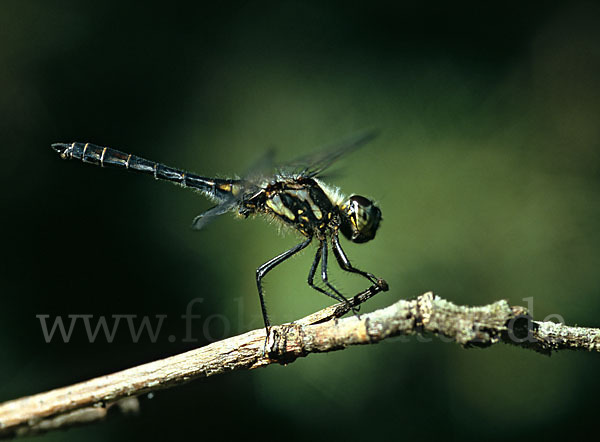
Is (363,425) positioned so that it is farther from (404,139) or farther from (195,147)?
(195,147)

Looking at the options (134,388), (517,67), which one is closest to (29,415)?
(134,388)

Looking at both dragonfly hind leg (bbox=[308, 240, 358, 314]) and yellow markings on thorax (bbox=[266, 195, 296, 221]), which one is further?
yellow markings on thorax (bbox=[266, 195, 296, 221])

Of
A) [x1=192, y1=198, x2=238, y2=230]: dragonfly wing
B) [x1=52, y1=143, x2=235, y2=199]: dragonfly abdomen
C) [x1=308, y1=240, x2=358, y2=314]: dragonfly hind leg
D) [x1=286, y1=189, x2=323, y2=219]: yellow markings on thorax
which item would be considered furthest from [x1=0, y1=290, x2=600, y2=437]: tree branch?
[x1=52, y1=143, x2=235, y2=199]: dragonfly abdomen

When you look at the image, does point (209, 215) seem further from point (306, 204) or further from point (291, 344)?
point (291, 344)

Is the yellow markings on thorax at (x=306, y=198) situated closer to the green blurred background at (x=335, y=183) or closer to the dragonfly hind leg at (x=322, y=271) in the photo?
the dragonfly hind leg at (x=322, y=271)

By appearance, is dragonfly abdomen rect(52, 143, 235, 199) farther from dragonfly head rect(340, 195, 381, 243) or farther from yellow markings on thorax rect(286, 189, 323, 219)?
dragonfly head rect(340, 195, 381, 243)

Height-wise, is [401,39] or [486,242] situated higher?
[401,39]

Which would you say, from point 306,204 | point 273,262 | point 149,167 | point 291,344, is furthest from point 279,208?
point 291,344
